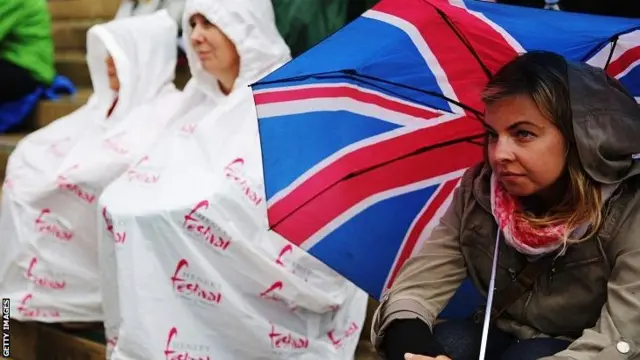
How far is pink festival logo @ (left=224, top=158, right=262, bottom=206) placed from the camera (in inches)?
109

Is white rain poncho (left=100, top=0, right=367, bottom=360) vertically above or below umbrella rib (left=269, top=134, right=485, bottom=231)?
below

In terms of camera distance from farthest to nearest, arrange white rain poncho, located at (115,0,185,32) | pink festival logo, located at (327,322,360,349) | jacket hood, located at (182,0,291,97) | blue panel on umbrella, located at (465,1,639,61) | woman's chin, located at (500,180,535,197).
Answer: white rain poncho, located at (115,0,185,32) < jacket hood, located at (182,0,291,97) < pink festival logo, located at (327,322,360,349) < blue panel on umbrella, located at (465,1,639,61) < woman's chin, located at (500,180,535,197)

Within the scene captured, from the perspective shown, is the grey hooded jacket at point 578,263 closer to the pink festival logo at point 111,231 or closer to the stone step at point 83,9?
the pink festival logo at point 111,231

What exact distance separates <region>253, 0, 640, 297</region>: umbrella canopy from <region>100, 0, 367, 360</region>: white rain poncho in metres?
0.59

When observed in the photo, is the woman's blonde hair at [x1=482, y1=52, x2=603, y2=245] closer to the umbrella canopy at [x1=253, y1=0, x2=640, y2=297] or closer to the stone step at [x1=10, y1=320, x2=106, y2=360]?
the umbrella canopy at [x1=253, y1=0, x2=640, y2=297]

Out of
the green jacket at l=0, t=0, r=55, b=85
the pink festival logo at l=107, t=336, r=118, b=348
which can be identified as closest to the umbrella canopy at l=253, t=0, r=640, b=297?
the pink festival logo at l=107, t=336, r=118, b=348

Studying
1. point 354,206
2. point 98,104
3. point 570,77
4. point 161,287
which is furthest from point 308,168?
point 98,104

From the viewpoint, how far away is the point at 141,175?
9.66 feet

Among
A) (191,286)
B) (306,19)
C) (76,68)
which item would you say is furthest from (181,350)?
(76,68)

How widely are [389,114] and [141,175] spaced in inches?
44.6

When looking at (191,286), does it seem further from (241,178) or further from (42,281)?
(42,281)

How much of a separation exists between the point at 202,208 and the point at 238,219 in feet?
0.38

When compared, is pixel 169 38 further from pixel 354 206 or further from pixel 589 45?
pixel 589 45

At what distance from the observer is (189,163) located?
2.92 metres
